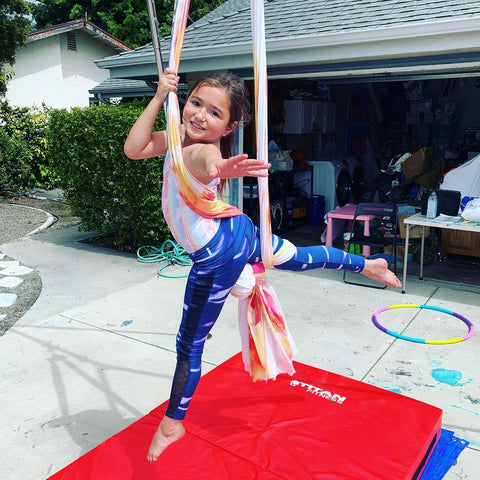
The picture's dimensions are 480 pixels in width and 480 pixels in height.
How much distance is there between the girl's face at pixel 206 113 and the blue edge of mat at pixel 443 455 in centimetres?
198

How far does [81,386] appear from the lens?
341 centimetres

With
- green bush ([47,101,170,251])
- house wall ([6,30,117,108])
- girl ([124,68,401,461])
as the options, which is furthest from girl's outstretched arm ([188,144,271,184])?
house wall ([6,30,117,108])

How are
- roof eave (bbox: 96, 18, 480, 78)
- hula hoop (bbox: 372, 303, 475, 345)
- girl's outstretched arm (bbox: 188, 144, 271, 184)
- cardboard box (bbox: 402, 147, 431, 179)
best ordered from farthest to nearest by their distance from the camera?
cardboard box (bbox: 402, 147, 431, 179), roof eave (bbox: 96, 18, 480, 78), hula hoop (bbox: 372, 303, 475, 345), girl's outstretched arm (bbox: 188, 144, 271, 184)

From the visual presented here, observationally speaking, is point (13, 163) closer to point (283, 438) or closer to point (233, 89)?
point (233, 89)

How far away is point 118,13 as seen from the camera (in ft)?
76.9

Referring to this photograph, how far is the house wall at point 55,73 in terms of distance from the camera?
632 inches

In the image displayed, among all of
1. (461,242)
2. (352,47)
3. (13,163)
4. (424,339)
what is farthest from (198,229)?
(13,163)

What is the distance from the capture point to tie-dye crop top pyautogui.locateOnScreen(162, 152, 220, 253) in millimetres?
2133

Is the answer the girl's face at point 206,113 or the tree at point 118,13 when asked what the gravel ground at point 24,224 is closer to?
the girl's face at point 206,113

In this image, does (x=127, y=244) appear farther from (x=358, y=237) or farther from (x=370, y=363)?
(x=370, y=363)

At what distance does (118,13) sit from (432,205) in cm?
2236

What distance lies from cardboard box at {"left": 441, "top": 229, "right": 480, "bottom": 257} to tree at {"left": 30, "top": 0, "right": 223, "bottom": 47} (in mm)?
18317

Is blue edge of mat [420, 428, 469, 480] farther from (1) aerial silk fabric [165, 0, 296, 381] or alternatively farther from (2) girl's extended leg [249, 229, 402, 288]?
(2) girl's extended leg [249, 229, 402, 288]

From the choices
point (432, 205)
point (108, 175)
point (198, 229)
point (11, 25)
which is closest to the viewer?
point (198, 229)
